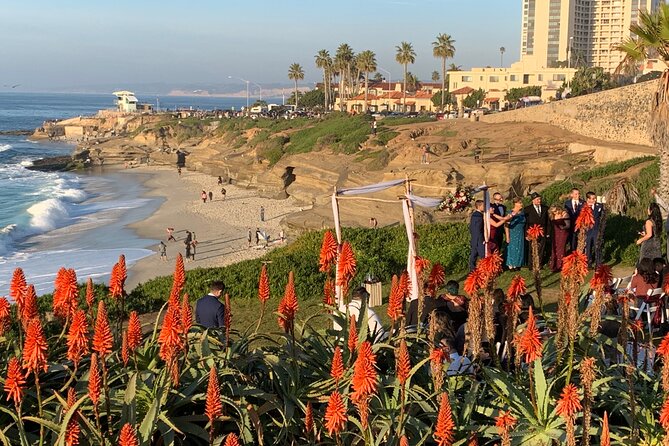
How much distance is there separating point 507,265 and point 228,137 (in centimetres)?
6771

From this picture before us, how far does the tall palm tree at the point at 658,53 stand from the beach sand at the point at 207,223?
46.2ft

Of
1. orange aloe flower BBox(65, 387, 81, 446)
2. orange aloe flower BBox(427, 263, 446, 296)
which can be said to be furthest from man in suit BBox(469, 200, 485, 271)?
orange aloe flower BBox(65, 387, 81, 446)

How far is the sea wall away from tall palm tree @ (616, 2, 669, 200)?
18.1 m

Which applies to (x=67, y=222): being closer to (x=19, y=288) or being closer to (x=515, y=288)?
(x=19, y=288)

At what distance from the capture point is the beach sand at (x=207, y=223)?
28438mm

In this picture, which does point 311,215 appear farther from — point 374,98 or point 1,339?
point 374,98

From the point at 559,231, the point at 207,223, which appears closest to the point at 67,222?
the point at 207,223

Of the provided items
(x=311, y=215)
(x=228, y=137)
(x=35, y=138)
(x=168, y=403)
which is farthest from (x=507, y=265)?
(x=35, y=138)

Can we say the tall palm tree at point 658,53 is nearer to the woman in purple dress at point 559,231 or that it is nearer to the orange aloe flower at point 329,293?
the woman in purple dress at point 559,231

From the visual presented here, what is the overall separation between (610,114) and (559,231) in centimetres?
2674

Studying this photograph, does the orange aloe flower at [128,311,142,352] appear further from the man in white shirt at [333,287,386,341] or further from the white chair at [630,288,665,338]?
the white chair at [630,288,665,338]

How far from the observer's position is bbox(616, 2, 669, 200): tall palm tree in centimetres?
1581

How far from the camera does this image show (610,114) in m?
37.9

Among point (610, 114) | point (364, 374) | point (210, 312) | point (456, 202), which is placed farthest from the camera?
point (610, 114)
